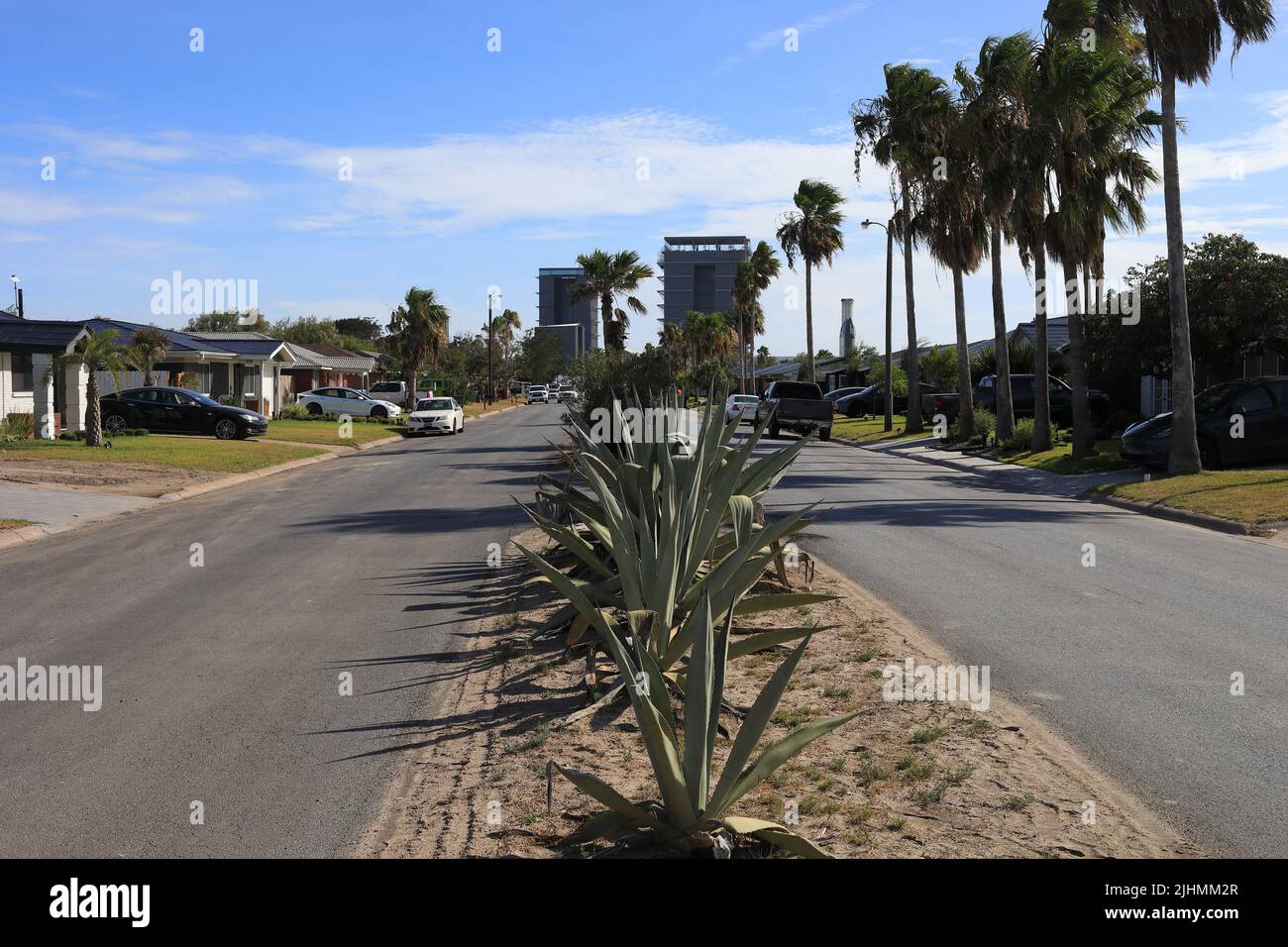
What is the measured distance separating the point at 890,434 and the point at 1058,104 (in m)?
17.7

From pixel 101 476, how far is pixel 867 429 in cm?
2999

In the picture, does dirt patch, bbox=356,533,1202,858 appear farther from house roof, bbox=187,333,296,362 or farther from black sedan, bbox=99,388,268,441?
house roof, bbox=187,333,296,362

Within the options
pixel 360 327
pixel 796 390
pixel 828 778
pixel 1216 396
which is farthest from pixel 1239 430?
pixel 360 327

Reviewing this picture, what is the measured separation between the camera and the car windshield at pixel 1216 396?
72.9 ft

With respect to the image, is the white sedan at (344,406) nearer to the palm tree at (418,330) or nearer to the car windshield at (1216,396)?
the palm tree at (418,330)

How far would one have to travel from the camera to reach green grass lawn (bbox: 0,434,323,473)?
2566 cm

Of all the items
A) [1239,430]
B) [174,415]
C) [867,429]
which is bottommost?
[1239,430]

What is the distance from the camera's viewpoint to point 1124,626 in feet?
29.9

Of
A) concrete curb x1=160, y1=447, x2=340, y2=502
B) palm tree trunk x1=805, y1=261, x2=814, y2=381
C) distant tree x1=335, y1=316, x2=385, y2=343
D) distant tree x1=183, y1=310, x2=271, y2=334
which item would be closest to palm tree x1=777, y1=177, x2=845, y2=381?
palm tree trunk x1=805, y1=261, x2=814, y2=381

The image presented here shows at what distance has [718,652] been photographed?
462 centimetres

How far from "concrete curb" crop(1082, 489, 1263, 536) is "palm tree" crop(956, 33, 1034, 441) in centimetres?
995

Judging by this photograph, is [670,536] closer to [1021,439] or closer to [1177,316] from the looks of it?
[1177,316]

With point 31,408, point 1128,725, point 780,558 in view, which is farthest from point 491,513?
point 31,408

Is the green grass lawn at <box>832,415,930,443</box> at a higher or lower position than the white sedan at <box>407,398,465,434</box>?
lower
